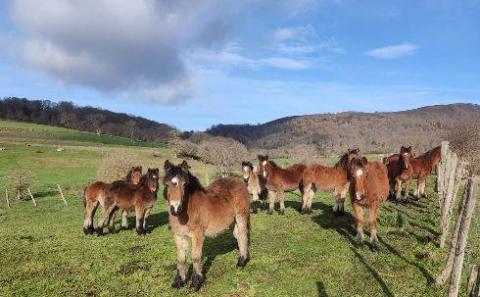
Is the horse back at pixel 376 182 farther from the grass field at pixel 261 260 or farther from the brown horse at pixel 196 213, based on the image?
the brown horse at pixel 196 213

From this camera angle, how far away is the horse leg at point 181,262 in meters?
10.4

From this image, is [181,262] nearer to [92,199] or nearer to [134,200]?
[134,200]

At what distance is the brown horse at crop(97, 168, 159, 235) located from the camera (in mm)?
16797

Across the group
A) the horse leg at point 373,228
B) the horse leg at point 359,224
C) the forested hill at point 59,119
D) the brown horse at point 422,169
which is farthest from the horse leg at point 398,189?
the forested hill at point 59,119

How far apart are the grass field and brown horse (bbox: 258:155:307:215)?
37.4 inches

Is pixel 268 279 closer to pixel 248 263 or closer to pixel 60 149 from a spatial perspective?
pixel 248 263

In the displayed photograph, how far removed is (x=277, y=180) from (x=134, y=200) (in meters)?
6.41

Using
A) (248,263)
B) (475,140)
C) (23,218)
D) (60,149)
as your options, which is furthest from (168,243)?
(60,149)

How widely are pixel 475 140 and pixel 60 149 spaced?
68.6 meters

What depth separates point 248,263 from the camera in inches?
470

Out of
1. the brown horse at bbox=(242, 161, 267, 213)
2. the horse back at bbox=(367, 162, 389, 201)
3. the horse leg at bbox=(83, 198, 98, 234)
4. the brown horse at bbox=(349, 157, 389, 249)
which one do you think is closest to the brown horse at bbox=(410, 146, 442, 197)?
the horse back at bbox=(367, 162, 389, 201)

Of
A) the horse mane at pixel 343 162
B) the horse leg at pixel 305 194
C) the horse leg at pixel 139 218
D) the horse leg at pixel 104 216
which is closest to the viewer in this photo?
the horse leg at pixel 139 218

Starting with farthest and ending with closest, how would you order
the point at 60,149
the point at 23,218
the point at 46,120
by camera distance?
the point at 46,120 < the point at 60,149 < the point at 23,218

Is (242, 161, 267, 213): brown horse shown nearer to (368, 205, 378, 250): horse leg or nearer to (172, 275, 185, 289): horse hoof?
(368, 205, 378, 250): horse leg
